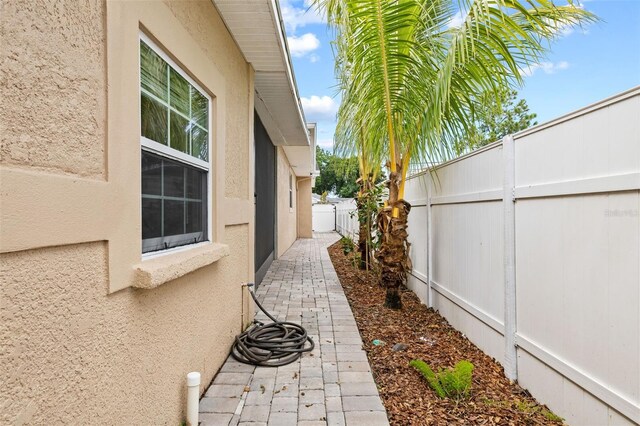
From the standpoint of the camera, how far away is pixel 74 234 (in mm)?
1464

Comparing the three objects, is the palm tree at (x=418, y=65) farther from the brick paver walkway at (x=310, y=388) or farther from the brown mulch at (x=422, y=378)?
the brick paver walkway at (x=310, y=388)

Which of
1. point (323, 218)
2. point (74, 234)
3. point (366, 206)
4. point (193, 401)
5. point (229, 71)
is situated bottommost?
point (193, 401)

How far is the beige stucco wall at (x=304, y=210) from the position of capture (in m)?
20.3

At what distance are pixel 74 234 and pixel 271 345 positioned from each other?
2846 mm

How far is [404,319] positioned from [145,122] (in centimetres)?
425

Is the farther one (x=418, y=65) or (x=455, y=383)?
(x=418, y=65)

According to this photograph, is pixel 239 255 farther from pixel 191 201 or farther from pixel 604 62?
pixel 604 62

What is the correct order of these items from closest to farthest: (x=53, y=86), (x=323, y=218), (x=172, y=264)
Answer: (x=53, y=86) < (x=172, y=264) < (x=323, y=218)

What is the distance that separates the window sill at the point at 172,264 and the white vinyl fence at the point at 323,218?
23.8 meters

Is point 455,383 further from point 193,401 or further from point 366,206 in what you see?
point 366,206

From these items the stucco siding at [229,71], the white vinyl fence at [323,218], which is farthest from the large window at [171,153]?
the white vinyl fence at [323,218]

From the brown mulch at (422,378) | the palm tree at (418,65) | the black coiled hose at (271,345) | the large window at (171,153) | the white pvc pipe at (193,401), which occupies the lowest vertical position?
the brown mulch at (422,378)

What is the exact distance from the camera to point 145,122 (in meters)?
2.25

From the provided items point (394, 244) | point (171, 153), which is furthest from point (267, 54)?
point (394, 244)
